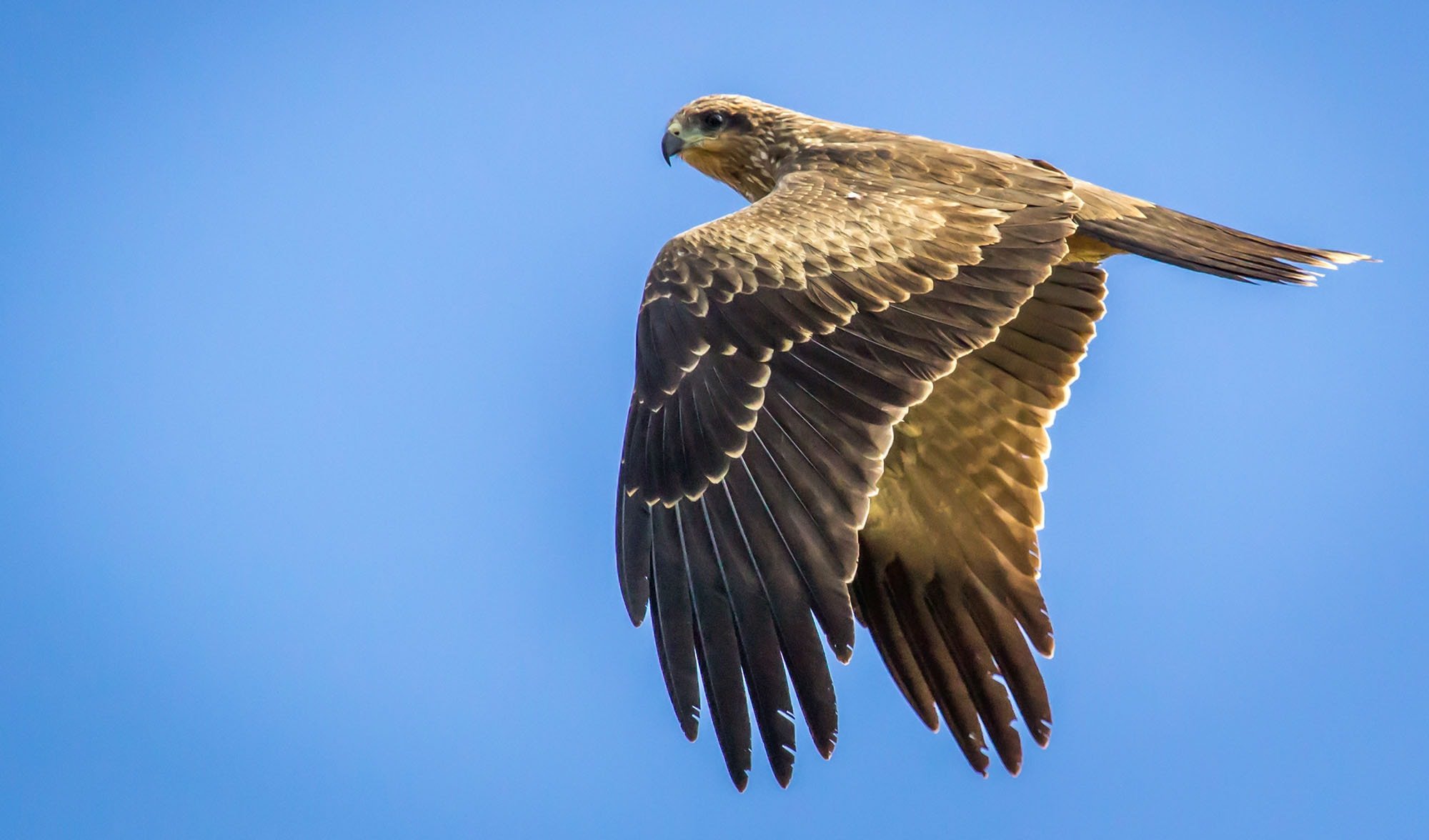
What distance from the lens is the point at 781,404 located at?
5.57 meters

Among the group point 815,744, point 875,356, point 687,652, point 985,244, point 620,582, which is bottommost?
point 815,744

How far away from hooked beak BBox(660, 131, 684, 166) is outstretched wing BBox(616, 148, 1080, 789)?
1770mm

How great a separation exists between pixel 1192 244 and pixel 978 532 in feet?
4.92

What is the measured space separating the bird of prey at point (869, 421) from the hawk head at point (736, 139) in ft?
1.43

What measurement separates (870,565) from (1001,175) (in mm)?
1691

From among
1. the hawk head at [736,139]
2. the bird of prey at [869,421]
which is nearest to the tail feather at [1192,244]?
the bird of prey at [869,421]

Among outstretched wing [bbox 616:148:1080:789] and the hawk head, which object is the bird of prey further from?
the hawk head

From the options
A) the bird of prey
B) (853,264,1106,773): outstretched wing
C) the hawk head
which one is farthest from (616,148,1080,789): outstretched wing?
the hawk head

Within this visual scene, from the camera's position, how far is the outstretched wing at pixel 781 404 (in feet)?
16.9

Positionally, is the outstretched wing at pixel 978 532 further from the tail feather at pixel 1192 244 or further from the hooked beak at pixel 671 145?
the hooked beak at pixel 671 145

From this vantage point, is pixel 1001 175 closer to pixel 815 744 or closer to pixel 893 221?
pixel 893 221

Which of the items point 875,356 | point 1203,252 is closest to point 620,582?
point 875,356

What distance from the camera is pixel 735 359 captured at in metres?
5.72

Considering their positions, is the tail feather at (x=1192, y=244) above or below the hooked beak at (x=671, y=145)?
below
